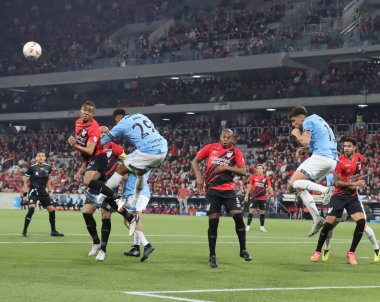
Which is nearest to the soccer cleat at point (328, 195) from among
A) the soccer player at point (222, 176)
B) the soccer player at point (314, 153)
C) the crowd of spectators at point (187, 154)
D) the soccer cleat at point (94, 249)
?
the soccer player at point (314, 153)

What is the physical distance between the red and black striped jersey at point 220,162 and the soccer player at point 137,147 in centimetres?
92

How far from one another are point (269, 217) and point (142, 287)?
37066 millimetres

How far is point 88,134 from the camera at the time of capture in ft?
49.4

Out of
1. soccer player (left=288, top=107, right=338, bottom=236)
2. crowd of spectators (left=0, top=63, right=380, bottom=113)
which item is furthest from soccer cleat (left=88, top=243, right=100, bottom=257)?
crowd of spectators (left=0, top=63, right=380, bottom=113)

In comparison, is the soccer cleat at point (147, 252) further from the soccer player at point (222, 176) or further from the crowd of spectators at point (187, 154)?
the crowd of spectators at point (187, 154)

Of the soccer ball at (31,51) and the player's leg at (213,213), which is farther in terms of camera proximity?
the soccer ball at (31,51)

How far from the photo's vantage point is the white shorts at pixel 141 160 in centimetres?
1536

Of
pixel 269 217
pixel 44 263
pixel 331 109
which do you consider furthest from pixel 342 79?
pixel 44 263

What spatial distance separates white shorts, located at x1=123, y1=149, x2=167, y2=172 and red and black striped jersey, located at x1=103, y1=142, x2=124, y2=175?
206 centimetres

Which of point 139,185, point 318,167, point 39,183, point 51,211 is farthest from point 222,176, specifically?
point 39,183

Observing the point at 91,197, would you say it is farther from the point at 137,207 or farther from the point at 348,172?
the point at 348,172

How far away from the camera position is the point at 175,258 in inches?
638

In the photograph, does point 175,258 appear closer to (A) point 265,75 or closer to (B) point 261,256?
(B) point 261,256

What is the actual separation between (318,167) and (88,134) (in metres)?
4.26
